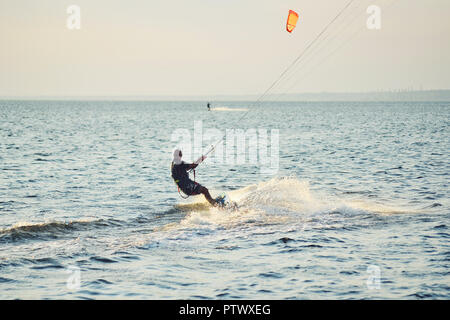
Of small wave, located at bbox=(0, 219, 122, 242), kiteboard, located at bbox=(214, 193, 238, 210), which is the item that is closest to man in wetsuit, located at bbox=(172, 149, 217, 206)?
kiteboard, located at bbox=(214, 193, 238, 210)

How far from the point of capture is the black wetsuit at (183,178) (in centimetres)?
1783

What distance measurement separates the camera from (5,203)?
66.5ft

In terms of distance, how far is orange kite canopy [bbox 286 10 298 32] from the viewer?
16403 mm

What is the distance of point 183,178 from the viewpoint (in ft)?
58.9

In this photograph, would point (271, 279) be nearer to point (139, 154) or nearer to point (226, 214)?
point (226, 214)

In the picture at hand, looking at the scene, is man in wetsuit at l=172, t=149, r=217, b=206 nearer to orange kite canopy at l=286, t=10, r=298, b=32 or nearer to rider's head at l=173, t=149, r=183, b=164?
rider's head at l=173, t=149, r=183, b=164

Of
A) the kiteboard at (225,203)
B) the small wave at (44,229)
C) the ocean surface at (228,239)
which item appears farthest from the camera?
the kiteboard at (225,203)

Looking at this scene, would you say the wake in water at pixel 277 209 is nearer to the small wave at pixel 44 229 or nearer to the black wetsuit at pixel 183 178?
the black wetsuit at pixel 183 178

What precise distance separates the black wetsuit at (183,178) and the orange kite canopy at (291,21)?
544cm

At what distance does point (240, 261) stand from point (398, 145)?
40.0m

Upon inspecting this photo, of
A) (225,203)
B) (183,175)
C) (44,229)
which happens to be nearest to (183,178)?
(183,175)

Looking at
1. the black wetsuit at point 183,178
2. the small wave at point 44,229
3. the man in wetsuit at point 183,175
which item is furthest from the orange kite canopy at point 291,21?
the small wave at point 44,229

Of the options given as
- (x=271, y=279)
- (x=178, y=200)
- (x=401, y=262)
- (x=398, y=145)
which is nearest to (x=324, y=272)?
(x=271, y=279)

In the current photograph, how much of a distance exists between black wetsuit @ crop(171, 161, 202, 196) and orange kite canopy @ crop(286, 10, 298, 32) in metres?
5.44
